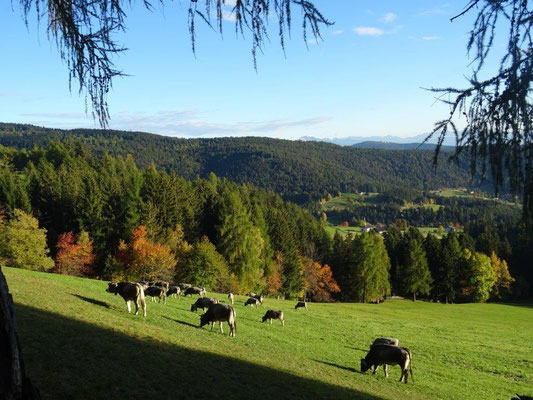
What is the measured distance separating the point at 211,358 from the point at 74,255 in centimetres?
4713

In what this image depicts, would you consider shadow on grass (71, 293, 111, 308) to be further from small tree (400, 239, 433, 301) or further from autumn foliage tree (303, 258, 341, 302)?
small tree (400, 239, 433, 301)

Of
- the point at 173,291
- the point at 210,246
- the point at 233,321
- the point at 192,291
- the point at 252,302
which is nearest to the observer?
the point at 233,321

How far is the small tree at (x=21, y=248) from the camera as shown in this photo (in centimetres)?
4725

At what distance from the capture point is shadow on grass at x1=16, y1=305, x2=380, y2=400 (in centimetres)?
939

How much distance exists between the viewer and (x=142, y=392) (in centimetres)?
962

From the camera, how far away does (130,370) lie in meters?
11.0

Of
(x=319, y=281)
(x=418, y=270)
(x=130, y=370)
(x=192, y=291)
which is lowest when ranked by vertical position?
(x=319, y=281)

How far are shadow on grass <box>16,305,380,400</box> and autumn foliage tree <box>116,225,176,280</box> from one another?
36.3 meters

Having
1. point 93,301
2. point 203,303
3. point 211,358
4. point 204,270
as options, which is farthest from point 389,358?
point 204,270

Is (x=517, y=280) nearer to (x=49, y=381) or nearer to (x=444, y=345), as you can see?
(x=444, y=345)

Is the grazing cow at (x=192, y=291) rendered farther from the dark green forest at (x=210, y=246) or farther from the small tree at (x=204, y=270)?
the small tree at (x=204, y=270)

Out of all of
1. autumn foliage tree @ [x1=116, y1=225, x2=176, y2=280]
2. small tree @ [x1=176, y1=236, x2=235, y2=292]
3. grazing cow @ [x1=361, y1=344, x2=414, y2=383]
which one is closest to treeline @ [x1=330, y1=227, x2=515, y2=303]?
small tree @ [x1=176, y1=236, x2=235, y2=292]

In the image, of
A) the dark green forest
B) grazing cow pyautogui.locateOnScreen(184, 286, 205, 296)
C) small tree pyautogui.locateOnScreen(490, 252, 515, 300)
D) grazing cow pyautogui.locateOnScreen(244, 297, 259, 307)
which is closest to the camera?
grazing cow pyautogui.locateOnScreen(184, 286, 205, 296)

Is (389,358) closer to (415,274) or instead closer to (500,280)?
(415,274)
